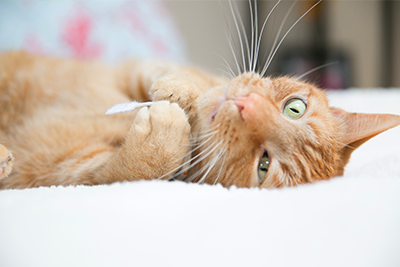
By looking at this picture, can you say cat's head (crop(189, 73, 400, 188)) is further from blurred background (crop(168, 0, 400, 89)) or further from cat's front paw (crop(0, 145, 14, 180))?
blurred background (crop(168, 0, 400, 89))

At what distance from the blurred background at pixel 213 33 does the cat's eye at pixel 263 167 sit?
1.51 feet

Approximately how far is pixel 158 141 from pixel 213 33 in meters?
3.76

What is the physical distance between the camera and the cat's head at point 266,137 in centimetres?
89

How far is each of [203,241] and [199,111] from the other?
1.49 ft

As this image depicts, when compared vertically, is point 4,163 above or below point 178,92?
below

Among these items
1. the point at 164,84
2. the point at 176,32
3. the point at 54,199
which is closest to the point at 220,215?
the point at 54,199

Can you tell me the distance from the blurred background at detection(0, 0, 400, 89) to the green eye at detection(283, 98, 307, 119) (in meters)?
0.25

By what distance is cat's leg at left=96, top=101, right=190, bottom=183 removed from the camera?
84 cm

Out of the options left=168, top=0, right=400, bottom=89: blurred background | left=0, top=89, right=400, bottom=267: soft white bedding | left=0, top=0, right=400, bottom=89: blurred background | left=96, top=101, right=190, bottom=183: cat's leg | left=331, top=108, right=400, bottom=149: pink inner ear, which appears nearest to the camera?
left=0, top=89, right=400, bottom=267: soft white bedding

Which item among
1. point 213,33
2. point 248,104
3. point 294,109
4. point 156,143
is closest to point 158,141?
point 156,143

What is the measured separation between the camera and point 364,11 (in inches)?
211

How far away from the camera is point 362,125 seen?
101cm

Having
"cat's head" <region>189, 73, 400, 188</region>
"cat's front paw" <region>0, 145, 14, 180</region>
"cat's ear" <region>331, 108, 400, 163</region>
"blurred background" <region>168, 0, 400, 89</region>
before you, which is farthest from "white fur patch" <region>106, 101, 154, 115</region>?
"blurred background" <region>168, 0, 400, 89</region>

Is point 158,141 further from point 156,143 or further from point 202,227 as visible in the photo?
point 202,227
